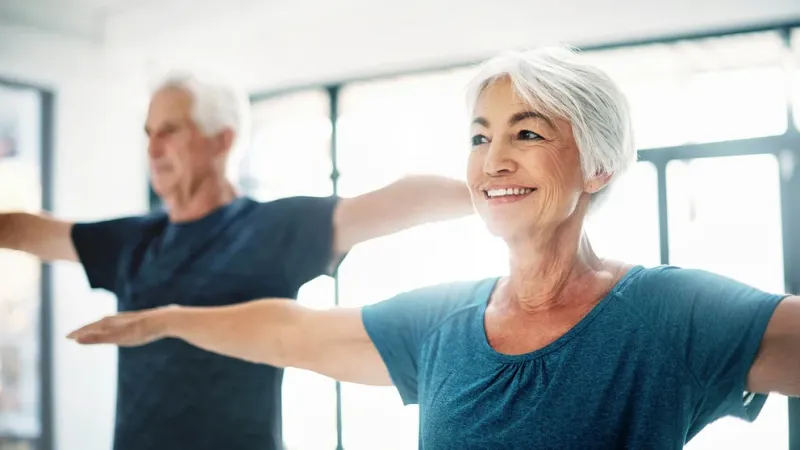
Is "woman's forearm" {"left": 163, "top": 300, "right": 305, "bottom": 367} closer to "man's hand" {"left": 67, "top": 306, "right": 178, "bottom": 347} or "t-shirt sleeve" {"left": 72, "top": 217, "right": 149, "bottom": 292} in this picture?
"man's hand" {"left": 67, "top": 306, "right": 178, "bottom": 347}

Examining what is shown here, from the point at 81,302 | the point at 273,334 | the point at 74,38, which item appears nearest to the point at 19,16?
the point at 74,38

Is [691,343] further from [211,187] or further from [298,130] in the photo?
[298,130]

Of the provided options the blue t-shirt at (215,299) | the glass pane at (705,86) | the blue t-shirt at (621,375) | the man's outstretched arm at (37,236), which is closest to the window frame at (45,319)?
the man's outstretched arm at (37,236)

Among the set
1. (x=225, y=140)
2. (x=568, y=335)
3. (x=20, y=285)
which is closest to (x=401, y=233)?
(x=225, y=140)

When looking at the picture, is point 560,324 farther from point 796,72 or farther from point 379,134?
point 796,72

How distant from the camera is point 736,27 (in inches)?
96.6

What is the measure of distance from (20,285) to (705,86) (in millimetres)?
2535

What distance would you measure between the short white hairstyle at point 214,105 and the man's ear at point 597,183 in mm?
855

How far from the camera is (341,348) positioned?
1.12 metres

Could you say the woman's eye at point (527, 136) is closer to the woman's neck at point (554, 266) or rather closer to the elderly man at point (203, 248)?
the woman's neck at point (554, 266)

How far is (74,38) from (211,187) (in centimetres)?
95

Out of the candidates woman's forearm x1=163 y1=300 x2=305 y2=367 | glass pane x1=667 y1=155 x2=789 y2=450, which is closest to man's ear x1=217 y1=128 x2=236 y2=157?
woman's forearm x1=163 y1=300 x2=305 y2=367

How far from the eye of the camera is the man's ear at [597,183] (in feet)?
3.13

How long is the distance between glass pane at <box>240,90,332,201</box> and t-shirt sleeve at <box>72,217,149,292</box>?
1241 millimetres
